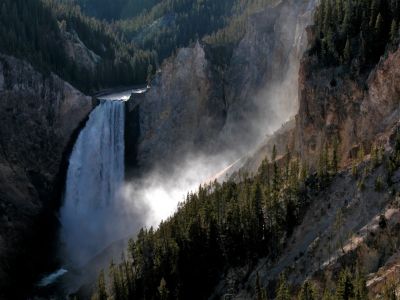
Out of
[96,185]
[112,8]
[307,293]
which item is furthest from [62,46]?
[112,8]

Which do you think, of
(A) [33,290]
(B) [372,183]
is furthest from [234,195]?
(A) [33,290]

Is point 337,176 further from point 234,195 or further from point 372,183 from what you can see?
point 234,195

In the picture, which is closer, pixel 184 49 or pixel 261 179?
pixel 261 179

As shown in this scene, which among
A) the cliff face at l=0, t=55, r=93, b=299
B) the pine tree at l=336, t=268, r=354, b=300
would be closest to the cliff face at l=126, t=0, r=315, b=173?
the cliff face at l=0, t=55, r=93, b=299

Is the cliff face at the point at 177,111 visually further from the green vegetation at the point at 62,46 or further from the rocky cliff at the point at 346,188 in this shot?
the rocky cliff at the point at 346,188

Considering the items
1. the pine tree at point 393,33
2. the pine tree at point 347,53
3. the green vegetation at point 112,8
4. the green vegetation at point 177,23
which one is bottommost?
the pine tree at point 393,33

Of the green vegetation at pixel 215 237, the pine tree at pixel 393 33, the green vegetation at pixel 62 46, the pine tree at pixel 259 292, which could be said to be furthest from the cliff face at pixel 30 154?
the pine tree at pixel 393 33
